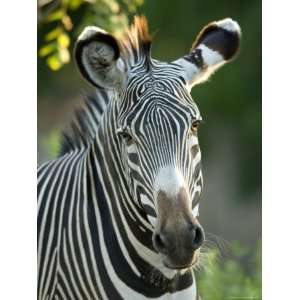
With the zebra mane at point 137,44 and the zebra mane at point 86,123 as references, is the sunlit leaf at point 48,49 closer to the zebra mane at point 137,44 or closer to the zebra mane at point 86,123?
the zebra mane at point 86,123

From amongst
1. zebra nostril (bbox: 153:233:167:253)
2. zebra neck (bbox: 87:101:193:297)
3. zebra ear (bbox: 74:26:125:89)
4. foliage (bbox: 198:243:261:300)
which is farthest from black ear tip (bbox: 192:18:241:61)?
Answer: foliage (bbox: 198:243:261:300)

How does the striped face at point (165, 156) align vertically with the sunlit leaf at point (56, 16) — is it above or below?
below

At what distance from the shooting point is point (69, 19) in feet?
12.1

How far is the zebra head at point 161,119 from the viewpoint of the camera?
235 centimetres

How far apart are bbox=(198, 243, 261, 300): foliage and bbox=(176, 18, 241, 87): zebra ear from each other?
3.83ft

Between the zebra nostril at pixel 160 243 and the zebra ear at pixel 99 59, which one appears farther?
the zebra ear at pixel 99 59

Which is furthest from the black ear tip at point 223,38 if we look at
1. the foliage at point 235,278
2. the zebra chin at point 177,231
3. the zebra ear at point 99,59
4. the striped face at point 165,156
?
the foliage at point 235,278

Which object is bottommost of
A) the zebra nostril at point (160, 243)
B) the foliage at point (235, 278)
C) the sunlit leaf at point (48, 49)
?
the foliage at point (235, 278)

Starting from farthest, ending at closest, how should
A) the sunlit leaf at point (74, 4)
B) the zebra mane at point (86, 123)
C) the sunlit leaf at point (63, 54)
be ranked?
the sunlit leaf at point (74, 4) → the sunlit leaf at point (63, 54) → the zebra mane at point (86, 123)

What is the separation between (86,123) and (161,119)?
66 cm

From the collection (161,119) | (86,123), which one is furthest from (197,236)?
(86,123)

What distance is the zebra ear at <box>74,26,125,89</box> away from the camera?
264cm

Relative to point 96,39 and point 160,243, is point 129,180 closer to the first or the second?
point 160,243
